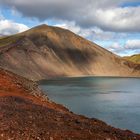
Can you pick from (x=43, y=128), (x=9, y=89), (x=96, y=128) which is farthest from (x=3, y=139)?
(x=9, y=89)

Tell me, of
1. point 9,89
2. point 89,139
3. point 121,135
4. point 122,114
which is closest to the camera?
point 89,139

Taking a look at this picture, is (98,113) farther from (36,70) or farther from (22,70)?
(36,70)

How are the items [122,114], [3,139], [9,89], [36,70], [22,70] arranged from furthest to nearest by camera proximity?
[36,70] < [22,70] < [122,114] < [9,89] < [3,139]

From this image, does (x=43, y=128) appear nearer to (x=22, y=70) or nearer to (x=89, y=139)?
(x=89, y=139)

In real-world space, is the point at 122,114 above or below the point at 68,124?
above

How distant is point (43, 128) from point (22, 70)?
144379 mm

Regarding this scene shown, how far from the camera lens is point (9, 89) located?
42281mm

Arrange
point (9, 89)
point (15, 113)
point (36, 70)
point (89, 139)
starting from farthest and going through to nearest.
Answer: point (36, 70) < point (9, 89) < point (15, 113) < point (89, 139)

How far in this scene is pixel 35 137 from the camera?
71.3 feet

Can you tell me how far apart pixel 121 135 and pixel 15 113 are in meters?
7.84

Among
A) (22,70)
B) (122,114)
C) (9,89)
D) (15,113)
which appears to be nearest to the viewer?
(15,113)

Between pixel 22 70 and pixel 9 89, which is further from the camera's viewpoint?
pixel 22 70

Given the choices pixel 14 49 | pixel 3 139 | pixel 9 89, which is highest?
pixel 14 49

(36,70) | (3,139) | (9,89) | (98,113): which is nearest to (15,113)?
(3,139)
